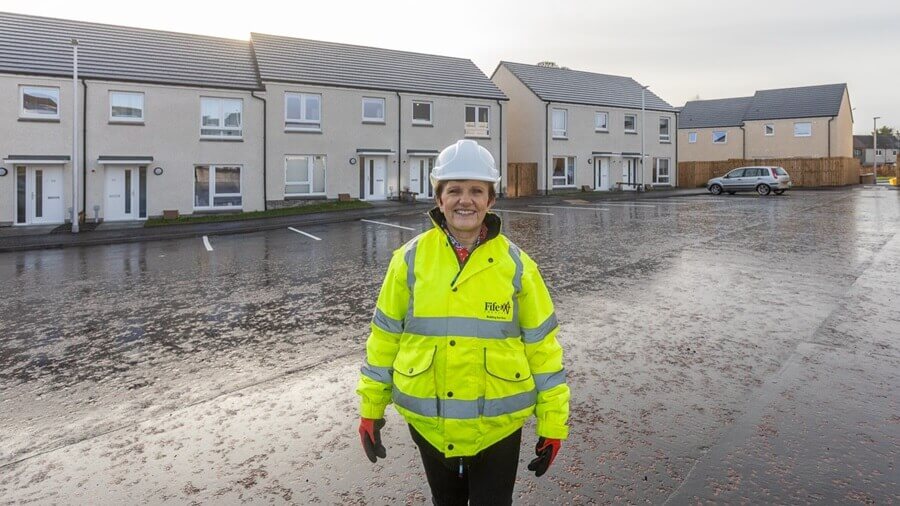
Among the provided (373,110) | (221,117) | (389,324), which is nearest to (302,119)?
(221,117)

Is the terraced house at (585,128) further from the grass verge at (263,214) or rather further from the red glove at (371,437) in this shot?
the red glove at (371,437)

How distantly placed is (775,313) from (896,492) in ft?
15.6

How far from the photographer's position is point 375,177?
3250cm

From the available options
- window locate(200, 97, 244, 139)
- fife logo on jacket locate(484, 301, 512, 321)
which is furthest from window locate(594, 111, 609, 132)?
fife logo on jacket locate(484, 301, 512, 321)

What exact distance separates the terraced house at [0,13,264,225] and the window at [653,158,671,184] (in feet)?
93.1

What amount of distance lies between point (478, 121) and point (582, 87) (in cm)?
1048

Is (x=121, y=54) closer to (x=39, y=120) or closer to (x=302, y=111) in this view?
(x=39, y=120)

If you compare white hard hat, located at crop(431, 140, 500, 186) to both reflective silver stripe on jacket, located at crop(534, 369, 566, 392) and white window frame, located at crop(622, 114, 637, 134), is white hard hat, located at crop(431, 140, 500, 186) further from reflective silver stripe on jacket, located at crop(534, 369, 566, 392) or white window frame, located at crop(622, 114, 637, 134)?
white window frame, located at crop(622, 114, 637, 134)

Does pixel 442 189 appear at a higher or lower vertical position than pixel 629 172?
lower

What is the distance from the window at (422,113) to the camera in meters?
33.5

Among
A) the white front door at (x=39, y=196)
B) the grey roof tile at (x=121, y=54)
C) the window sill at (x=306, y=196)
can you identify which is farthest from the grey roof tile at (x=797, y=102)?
the white front door at (x=39, y=196)

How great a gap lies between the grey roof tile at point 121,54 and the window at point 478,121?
11533 mm

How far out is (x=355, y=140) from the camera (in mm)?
31359

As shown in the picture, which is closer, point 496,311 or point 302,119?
point 496,311
